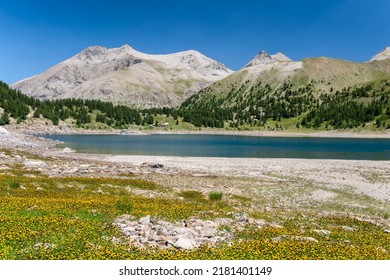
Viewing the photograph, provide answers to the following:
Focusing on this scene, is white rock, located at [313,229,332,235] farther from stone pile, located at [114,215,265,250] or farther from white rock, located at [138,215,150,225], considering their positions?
white rock, located at [138,215,150,225]

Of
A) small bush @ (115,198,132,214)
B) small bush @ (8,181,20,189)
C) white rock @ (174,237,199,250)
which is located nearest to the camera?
white rock @ (174,237,199,250)

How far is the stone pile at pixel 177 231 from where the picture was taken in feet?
50.2

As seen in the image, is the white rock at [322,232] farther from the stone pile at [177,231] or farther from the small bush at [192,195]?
the small bush at [192,195]

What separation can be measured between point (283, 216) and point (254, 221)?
17.4ft

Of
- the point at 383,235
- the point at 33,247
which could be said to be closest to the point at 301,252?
the point at 383,235

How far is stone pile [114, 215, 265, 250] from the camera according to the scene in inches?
603

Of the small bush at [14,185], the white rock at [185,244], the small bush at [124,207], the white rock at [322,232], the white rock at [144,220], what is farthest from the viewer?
the small bush at [14,185]

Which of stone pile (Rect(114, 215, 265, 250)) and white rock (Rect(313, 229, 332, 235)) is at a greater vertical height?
stone pile (Rect(114, 215, 265, 250))

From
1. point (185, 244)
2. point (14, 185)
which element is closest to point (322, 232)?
point (185, 244)

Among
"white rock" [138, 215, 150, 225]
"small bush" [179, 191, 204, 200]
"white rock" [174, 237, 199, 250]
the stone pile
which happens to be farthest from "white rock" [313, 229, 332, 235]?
"small bush" [179, 191, 204, 200]

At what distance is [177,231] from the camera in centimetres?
1748

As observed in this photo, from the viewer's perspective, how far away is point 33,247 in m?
13.7

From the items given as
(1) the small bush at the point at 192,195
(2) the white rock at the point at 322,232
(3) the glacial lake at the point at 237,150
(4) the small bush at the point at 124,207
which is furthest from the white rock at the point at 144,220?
(3) the glacial lake at the point at 237,150

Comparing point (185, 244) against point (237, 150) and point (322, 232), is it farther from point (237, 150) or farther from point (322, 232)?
point (237, 150)
